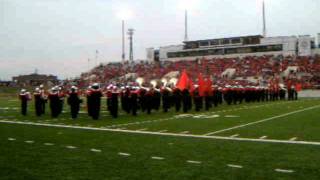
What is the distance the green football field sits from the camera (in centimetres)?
707

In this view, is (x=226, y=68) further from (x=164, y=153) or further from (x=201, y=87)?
(x=164, y=153)

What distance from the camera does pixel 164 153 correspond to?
29.2 feet

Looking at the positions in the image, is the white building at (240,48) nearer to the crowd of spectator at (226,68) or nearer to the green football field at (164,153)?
the crowd of spectator at (226,68)

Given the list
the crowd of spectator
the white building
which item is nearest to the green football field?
the crowd of spectator

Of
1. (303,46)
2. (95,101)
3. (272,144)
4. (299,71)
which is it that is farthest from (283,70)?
(272,144)

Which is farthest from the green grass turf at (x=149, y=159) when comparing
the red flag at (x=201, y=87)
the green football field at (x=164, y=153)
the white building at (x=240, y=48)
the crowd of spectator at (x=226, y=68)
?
the white building at (x=240, y=48)

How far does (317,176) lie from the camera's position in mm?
6766

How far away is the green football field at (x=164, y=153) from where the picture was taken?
707cm

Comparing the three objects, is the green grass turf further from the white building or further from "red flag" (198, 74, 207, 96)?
the white building

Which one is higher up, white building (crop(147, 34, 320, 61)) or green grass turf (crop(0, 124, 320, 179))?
white building (crop(147, 34, 320, 61))

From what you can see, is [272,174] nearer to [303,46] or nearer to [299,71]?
[299,71]

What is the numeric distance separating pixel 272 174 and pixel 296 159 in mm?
1371

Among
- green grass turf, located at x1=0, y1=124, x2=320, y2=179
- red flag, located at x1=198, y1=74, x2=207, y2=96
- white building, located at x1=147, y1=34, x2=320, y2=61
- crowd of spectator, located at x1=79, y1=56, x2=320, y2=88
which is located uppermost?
white building, located at x1=147, y1=34, x2=320, y2=61

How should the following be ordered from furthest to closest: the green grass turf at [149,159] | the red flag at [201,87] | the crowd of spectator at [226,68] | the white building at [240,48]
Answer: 1. the white building at [240,48]
2. the crowd of spectator at [226,68]
3. the red flag at [201,87]
4. the green grass turf at [149,159]
